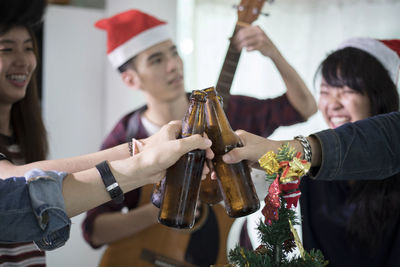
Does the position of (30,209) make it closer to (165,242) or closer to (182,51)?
(165,242)

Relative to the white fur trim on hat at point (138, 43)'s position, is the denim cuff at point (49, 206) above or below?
Result: below

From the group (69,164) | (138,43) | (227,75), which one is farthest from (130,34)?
(69,164)

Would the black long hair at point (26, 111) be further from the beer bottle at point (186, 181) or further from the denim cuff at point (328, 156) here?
the denim cuff at point (328, 156)

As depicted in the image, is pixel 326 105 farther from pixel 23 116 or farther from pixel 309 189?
pixel 23 116

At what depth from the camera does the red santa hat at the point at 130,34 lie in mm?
1637

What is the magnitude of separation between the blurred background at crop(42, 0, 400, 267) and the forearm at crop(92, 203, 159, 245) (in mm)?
76

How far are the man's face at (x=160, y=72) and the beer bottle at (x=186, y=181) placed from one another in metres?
0.80

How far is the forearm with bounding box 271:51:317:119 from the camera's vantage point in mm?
1445

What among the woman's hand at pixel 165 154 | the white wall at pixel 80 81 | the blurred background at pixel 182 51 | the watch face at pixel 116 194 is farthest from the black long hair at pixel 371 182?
the white wall at pixel 80 81

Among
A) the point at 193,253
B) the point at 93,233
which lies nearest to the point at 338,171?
the point at 193,253

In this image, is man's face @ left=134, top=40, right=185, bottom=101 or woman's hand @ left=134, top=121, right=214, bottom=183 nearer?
woman's hand @ left=134, top=121, right=214, bottom=183

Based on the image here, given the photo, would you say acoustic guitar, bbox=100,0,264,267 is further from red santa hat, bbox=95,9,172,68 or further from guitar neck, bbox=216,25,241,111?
red santa hat, bbox=95,9,172,68

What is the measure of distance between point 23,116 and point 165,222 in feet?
2.39

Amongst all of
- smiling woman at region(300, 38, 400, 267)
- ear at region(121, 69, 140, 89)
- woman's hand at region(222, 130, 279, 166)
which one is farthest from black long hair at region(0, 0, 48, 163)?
smiling woman at region(300, 38, 400, 267)
